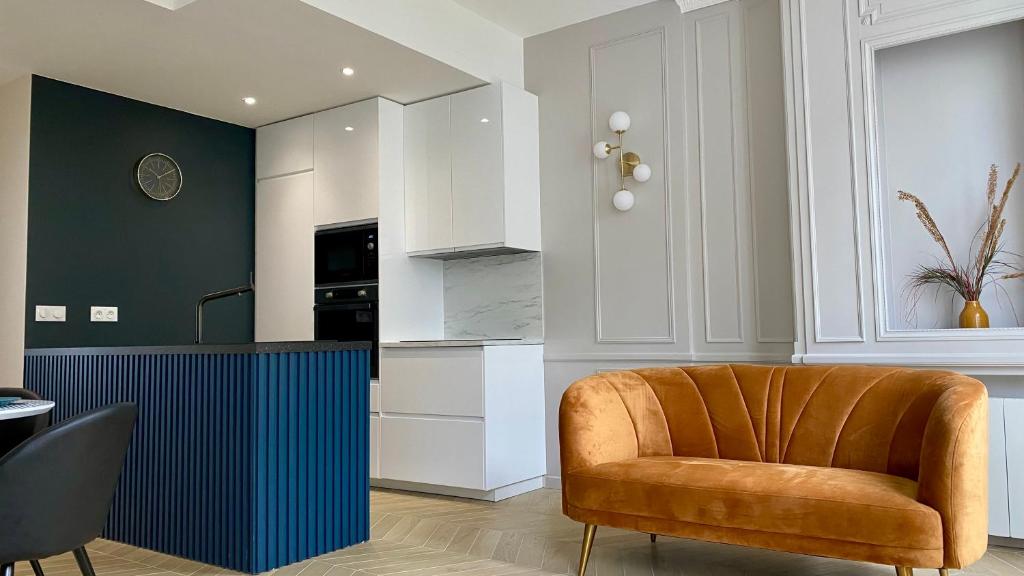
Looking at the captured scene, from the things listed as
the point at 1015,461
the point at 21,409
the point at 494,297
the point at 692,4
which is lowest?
the point at 1015,461

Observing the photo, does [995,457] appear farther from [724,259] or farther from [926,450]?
[724,259]

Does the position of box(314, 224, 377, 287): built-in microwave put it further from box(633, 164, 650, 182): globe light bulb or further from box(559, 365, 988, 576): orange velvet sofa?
box(559, 365, 988, 576): orange velvet sofa

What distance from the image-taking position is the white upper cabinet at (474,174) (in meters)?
4.88

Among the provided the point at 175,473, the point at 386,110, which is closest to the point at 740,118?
the point at 386,110

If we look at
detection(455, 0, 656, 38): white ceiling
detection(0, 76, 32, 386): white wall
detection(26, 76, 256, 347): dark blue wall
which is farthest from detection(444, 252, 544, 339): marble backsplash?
detection(0, 76, 32, 386): white wall

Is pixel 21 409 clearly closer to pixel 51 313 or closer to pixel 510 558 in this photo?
pixel 510 558

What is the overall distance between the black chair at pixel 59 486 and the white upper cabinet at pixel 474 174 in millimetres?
2875

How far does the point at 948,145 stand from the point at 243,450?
350 centimetres

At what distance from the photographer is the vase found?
11.7 feet

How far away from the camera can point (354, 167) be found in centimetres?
523

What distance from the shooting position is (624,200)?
15.3 ft

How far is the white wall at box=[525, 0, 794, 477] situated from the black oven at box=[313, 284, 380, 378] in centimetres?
110

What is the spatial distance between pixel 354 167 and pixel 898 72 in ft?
10.5

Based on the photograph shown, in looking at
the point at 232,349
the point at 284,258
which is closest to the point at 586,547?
the point at 232,349
